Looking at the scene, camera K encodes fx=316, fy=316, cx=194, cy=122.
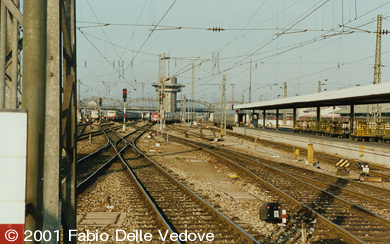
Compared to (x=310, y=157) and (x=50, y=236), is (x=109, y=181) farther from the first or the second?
(x=310, y=157)

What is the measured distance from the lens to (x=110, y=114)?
78.1 m

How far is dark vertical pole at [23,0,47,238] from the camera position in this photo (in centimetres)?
317

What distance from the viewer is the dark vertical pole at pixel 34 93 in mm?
3170

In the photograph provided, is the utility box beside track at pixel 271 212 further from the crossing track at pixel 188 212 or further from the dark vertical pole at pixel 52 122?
the dark vertical pole at pixel 52 122

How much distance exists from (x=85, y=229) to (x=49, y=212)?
13.3ft

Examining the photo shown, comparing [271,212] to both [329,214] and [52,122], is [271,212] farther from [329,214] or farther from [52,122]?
[52,122]

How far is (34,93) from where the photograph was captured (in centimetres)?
319

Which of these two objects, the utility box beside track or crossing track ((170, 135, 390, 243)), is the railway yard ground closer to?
crossing track ((170, 135, 390, 243))

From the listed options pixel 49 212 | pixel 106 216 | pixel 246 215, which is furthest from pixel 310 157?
pixel 49 212

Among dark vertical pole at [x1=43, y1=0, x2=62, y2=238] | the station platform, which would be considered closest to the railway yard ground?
dark vertical pole at [x1=43, y1=0, x2=62, y2=238]

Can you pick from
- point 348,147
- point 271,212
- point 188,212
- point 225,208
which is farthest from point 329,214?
point 348,147

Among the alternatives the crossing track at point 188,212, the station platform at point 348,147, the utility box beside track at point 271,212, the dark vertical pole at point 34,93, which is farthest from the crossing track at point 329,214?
the station platform at point 348,147

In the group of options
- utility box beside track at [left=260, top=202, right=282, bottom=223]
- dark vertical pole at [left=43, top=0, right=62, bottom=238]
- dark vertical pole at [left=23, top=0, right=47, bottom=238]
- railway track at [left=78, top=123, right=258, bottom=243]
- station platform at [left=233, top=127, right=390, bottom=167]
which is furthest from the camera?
station platform at [left=233, top=127, right=390, bottom=167]

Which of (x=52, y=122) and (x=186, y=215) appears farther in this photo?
(x=186, y=215)
